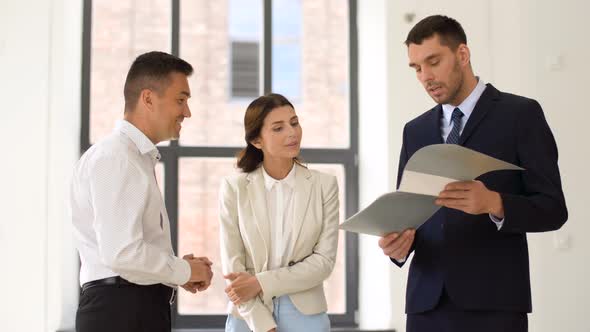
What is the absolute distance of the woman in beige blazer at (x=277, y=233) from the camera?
8.44 feet

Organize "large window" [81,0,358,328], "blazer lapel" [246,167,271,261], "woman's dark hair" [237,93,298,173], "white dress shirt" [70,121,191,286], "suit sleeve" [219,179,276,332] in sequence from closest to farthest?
"white dress shirt" [70,121,191,286]
"suit sleeve" [219,179,276,332]
"blazer lapel" [246,167,271,261]
"woman's dark hair" [237,93,298,173]
"large window" [81,0,358,328]

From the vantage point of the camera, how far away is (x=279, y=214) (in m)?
2.68

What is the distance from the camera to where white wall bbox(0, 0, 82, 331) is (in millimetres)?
3920

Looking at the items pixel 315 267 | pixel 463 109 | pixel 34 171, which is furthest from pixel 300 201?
pixel 34 171

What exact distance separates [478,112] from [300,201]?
859 millimetres

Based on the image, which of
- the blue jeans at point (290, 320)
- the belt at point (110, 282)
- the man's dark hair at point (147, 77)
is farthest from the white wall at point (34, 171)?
the belt at point (110, 282)

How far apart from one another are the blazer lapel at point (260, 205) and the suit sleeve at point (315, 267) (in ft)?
0.37

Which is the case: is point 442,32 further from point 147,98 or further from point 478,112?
point 147,98

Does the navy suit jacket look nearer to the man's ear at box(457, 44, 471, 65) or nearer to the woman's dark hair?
the man's ear at box(457, 44, 471, 65)

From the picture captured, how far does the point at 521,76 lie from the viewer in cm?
405

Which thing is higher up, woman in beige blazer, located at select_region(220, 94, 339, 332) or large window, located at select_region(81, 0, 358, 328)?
large window, located at select_region(81, 0, 358, 328)

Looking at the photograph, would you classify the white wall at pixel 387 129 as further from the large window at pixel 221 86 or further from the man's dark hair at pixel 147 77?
the man's dark hair at pixel 147 77

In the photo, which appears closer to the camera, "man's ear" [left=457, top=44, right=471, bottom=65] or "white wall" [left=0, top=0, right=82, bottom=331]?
"man's ear" [left=457, top=44, right=471, bottom=65]

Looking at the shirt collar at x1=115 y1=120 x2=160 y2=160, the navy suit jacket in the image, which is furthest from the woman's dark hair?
the navy suit jacket
